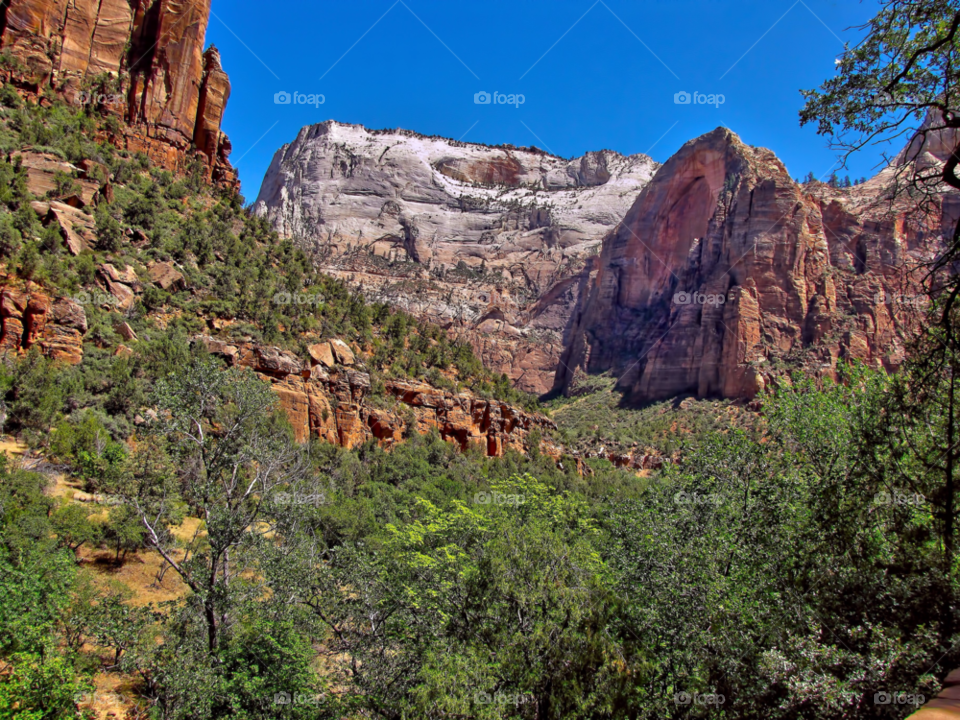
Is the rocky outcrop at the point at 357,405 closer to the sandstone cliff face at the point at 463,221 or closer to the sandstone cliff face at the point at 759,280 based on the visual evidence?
the sandstone cliff face at the point at 759,280

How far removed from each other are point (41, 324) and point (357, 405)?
15477 mm

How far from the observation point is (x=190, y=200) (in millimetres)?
37312

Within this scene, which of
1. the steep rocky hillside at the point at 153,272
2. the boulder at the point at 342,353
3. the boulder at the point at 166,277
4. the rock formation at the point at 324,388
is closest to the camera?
the rock formation at the point at 324,388

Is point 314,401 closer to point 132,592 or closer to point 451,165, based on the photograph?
point 132,592

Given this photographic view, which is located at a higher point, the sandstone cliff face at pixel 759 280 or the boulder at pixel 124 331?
the sandstone cliff face at pixel 759 280

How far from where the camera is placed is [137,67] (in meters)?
40.3

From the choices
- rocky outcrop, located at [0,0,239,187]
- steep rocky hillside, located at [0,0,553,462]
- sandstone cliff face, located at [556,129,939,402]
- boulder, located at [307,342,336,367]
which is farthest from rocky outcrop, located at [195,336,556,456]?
sandstone cliff face, located at [556,129,939,402]

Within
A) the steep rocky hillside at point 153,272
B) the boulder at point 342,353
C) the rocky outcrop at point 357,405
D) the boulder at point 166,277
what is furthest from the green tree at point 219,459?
the boulder at point 342,353

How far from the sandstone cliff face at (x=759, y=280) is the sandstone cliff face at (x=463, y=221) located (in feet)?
85.3

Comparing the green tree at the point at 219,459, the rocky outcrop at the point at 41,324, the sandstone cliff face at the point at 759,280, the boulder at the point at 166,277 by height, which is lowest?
the green tree at the point at 219,459

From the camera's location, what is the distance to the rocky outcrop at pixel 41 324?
2100cm

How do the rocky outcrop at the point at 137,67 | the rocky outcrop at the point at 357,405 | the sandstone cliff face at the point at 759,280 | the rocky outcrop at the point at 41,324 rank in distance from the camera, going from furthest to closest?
the sandstone cliff face at the point at 759,280 < the rocky outcrop at the point at 137,67 < the rocky outcrop at the point at 357,405 < the rocky outcrop at the point at 41,324

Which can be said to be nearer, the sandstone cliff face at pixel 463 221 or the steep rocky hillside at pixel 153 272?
the steep rocky hillside at pixel 153 272

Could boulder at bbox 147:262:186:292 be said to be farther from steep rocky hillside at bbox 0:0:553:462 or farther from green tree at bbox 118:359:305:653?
green tree at bbox 118:359:305:653
